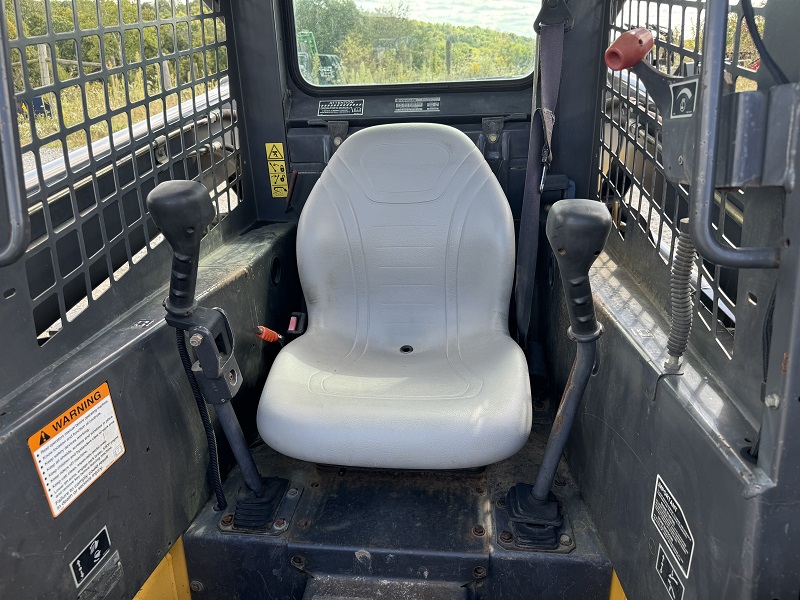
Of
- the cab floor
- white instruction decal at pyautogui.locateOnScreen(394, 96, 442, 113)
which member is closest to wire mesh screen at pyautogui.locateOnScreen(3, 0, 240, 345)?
white instruction decal at pyautogui.locateOnScreen(394, 96, 442, 113)

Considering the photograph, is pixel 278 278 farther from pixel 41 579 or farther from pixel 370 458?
pixel 41 579

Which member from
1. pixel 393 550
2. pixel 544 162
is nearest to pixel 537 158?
pixel 544 162

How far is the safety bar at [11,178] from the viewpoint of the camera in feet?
2.72

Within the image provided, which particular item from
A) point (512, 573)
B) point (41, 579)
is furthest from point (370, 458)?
point (41, 579)

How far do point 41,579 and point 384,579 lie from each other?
673 millimetres

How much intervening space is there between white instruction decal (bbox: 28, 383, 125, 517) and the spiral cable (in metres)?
0.96

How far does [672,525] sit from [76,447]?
3.18 ft

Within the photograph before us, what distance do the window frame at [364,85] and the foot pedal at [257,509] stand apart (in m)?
1.23

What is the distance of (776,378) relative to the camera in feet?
2.58

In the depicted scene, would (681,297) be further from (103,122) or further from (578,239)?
(103,122)

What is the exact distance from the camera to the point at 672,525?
1.04 metres

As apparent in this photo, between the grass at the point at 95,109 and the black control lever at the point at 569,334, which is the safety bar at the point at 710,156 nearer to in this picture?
the black control lever at the point at 569,334

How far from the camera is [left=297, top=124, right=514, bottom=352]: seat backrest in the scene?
1829mm

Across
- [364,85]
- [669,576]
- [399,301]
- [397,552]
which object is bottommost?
[397,552]
